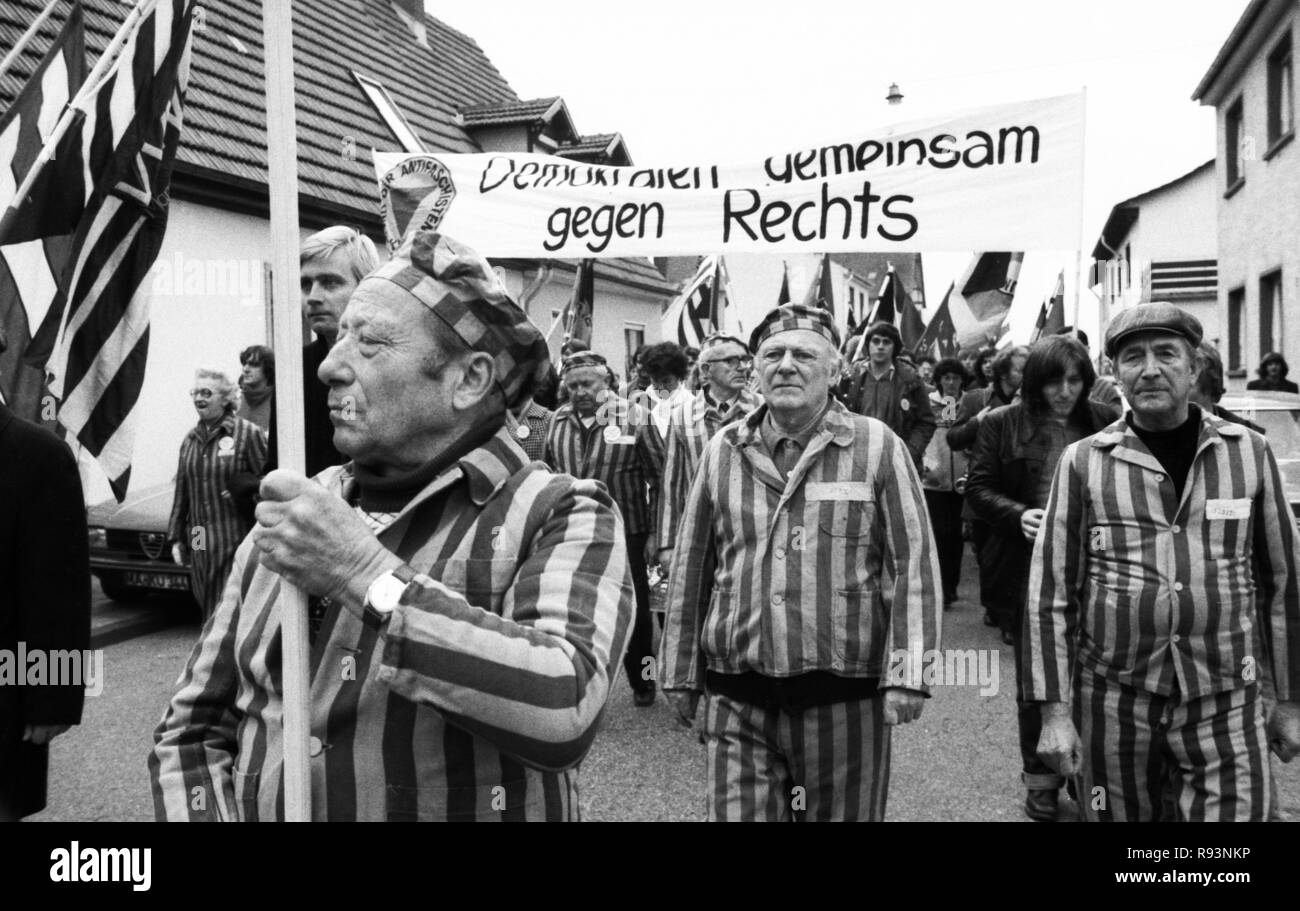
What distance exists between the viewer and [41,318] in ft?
12.5

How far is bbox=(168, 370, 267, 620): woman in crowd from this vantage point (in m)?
6.00

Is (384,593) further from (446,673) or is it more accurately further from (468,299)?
(468,299)

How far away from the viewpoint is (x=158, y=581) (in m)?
8.23

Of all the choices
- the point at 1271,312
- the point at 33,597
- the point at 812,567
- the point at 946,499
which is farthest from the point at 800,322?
the point at 1271,312

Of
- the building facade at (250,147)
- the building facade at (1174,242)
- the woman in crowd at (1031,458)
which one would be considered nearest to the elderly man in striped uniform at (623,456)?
the woman in crowd at (1031,458)

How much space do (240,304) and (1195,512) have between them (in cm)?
1090

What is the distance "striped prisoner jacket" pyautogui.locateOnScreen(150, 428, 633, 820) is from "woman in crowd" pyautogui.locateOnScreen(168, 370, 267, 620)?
437cm

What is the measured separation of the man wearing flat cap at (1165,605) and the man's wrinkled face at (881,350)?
5418mm

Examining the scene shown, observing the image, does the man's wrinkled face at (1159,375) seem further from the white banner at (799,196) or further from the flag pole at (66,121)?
the flag pole at (66,121)

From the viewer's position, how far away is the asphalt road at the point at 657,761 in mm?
4754

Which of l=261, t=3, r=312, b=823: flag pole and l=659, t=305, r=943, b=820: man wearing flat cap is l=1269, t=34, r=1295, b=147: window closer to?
l=659, t=305, r=943, b=820: man wearing flat cap

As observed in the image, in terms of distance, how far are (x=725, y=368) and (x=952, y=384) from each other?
5.48 m
